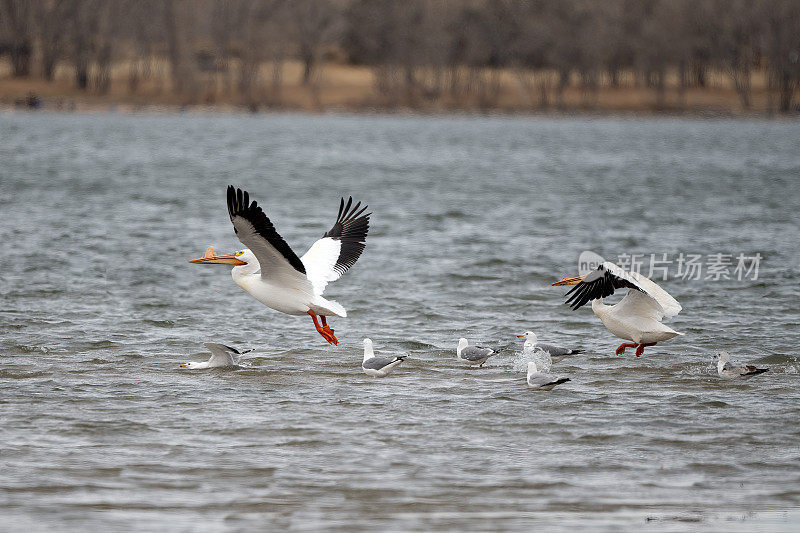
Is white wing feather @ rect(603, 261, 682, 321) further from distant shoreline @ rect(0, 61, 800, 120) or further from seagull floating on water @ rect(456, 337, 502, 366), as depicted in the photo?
distant shoreline @ rect(0, 61, 800, 120)

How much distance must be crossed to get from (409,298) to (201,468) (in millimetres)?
7981

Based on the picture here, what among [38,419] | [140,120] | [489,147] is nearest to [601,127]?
[489,147]

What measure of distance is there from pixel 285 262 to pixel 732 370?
4131 mm

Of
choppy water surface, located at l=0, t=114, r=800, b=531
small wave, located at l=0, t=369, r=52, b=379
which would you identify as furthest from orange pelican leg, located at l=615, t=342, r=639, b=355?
small wave, located at l=0, t=369, r=52, b=379

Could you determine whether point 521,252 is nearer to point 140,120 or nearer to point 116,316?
point 116,316

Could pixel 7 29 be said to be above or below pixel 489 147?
above

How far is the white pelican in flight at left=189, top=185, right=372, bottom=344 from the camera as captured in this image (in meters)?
9.23

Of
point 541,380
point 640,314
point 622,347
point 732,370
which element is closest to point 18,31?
point 622,347

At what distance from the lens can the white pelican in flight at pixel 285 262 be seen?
30.3ft

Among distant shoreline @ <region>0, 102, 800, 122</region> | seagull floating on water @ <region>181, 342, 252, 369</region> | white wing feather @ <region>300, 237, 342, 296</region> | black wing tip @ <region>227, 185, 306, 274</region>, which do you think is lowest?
distant shoreline @ <region>0, 102, 800, 122</region>

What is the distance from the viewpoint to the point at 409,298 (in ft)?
49.9

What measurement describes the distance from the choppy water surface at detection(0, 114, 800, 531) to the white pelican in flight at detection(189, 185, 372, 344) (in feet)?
2.13

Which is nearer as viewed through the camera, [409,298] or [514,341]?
[514,341]

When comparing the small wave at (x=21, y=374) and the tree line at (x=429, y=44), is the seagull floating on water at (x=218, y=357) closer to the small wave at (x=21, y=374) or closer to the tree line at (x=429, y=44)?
the small wave at (x=21, y=374)
